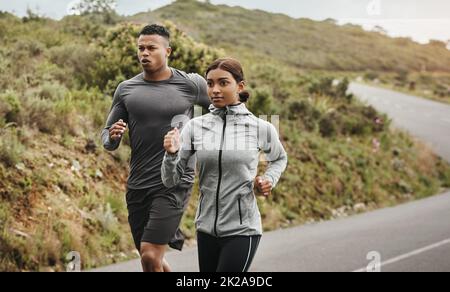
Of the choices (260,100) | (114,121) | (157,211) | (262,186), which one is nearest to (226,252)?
(262,186)

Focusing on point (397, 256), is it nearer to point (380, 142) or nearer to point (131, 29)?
point (131, 29)

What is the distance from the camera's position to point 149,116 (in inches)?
162

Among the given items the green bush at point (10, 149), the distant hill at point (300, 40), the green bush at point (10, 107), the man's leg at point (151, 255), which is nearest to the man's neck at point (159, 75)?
the man's leg at point (151, 255)

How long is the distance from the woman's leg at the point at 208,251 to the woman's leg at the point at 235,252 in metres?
0.06

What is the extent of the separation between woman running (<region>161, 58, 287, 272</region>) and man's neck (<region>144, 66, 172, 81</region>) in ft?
2.18

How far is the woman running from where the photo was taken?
3586 mm

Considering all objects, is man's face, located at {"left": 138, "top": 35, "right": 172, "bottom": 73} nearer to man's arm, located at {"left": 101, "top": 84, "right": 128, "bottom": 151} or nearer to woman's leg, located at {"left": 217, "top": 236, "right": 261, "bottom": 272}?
man's arm, located at {"left": 101, "top": 84, "right": 128, "bottom": 151}

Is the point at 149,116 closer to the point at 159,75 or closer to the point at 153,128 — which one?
the point at 153,128

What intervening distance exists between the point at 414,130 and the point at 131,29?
1253cm

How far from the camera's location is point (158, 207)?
4227 mm

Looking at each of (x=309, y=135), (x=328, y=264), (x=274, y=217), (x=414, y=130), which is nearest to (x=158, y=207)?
(x=328, y=264)

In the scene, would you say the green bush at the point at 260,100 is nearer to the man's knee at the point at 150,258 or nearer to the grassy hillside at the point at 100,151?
the grassy hillside at the point at 100,151

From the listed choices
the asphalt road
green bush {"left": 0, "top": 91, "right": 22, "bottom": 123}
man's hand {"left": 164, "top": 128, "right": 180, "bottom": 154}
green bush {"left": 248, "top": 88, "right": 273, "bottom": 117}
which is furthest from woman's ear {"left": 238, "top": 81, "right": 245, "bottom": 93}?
green bush {"left": 248, "top": 88, "right": 273, "bottom": 117}

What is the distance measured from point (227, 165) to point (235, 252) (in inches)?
17.5
